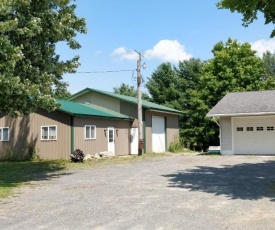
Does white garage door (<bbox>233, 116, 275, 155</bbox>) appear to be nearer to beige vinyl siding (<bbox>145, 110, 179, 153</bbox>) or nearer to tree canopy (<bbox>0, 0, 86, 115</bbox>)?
beige vinyl siding (<bbox>145, 110, 179, 153</bbox>)

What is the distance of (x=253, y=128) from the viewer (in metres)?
24.6

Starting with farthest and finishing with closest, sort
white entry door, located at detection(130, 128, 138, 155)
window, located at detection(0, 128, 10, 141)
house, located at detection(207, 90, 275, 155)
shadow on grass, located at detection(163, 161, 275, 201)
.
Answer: white entry door, located at detection(130, 128, 138, 155) → window, located at detection(0, 128, 10, 141) → house, located at detection(207, 90, 275, 155) → shadow on grass, located at detection(163, 161, 275, 201)

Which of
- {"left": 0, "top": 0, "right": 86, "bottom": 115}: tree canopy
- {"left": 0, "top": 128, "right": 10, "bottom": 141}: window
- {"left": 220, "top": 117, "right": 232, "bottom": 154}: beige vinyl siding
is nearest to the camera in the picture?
{"left": 0, "top": 0, "right": 86, "bottom": 115}: tree canopy

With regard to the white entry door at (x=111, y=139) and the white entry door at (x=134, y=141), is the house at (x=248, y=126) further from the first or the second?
the white entry door at (x=111, y=139)

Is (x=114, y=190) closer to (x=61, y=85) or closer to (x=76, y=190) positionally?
(x=76, y=190)

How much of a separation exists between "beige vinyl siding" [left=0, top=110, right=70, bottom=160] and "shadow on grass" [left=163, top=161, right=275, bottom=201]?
1050 centimetres

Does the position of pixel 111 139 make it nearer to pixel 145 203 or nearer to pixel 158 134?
pixel 158 134

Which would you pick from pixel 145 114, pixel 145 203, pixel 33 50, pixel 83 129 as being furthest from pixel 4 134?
pixel 145 203

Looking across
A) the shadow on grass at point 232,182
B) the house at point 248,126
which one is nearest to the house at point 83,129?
the house at point 248,126

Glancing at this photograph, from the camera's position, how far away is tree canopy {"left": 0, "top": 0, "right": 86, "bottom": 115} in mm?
11758

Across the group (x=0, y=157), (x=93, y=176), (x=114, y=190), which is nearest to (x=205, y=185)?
(x=114, y=190)

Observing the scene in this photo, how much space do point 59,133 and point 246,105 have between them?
12938 mm

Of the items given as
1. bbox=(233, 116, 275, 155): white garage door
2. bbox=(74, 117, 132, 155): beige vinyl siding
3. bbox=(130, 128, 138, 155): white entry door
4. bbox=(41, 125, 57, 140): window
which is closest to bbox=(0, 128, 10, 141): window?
bbox=(41, 125, 57, 140): window

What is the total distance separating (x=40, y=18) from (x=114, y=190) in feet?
23.2
